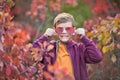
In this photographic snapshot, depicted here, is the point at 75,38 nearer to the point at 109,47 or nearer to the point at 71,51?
the point at 109,47

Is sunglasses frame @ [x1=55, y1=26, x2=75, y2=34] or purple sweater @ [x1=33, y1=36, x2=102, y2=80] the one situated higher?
sunglasses frame @ [x1=55, y1=26, x2=75, y2=34]

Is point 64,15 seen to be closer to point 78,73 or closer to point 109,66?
point 78,73

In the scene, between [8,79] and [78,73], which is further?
[78,73]

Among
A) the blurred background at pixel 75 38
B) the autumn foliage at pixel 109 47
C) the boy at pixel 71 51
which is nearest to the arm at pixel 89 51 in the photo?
the boy at pixel 71 51

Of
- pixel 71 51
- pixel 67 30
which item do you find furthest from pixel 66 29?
pixel 71 51

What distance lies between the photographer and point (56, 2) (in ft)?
46.9

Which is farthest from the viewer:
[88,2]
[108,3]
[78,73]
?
[88,2]

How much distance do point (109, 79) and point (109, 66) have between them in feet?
0.80

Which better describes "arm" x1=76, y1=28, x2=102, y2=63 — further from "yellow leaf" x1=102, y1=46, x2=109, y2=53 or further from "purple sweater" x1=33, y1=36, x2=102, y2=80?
"yellow leaf" x1=102, y1=46, x2=109, y2=53

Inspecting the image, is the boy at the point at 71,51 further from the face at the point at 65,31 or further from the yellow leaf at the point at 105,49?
the yellow leaf at the point at 105,49

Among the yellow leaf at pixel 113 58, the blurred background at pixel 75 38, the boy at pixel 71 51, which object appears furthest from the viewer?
the yellow leaf at pixel 113 58

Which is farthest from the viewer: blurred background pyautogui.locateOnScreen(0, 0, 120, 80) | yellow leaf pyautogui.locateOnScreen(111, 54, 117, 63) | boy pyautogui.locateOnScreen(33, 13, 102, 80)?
yellow leaf pyautogui.locateOnScreen(111, 54, 117, 63)

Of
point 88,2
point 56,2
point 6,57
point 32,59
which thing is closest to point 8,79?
point 6,57

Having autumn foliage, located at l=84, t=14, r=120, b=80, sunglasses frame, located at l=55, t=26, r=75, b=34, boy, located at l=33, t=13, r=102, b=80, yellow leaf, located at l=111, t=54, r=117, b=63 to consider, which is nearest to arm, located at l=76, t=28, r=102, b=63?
boy, located at l=33, t=13, r=102, b=80
